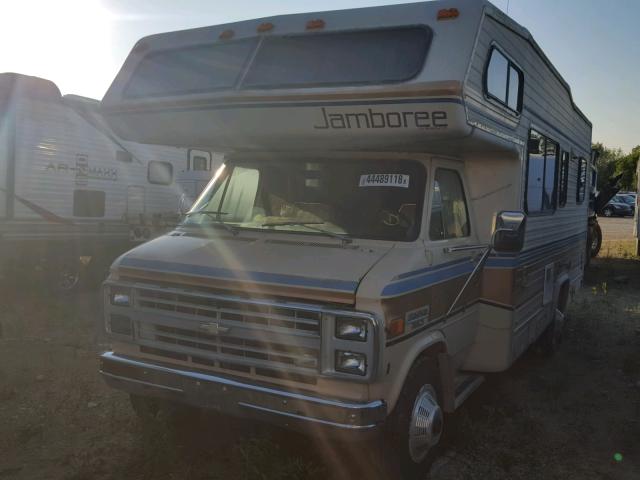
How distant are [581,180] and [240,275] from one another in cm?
667

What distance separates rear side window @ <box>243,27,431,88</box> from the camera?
3.88 meters

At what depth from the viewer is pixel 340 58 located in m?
4.09

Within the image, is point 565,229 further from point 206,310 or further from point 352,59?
point 206,310

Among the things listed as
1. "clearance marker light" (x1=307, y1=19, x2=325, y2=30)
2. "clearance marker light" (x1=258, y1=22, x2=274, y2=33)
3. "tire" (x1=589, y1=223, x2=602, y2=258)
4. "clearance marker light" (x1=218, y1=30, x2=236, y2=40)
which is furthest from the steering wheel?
"tire" (x1=589, y1=223, x2=602, y2=258)

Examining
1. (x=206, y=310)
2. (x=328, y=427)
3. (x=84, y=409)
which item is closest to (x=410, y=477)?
(x=328, y=427)

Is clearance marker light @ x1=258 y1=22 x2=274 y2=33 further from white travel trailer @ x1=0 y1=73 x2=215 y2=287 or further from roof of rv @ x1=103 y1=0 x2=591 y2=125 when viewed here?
white travel trailer @ x1=0 y1=73 x2=215 y2=287

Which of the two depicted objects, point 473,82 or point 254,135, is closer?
point 473,82

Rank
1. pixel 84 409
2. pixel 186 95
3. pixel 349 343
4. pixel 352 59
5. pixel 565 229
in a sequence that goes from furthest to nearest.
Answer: pixel 565 229
pixel 84 409
pixel 186 95
pixel 352 59
pixel 349 343

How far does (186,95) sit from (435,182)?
1880mm

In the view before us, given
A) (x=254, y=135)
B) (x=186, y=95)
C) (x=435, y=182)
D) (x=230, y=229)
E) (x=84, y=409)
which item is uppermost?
(x=186, y=95)

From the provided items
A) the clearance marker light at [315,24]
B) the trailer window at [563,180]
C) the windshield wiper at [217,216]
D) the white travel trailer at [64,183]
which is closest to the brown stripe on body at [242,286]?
the windshield wiper at [217,216]

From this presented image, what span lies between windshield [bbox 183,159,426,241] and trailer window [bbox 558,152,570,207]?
3341mm

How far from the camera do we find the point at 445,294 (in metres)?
4.09

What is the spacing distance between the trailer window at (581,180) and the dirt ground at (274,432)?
2427mm
